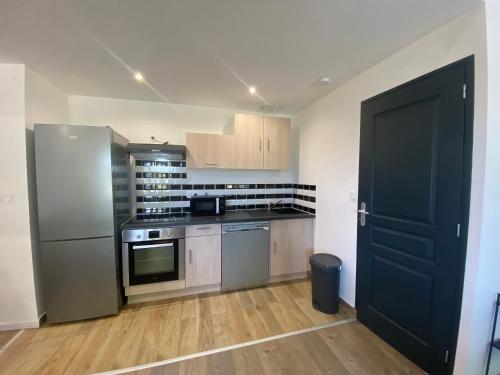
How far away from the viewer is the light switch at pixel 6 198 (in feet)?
6.31

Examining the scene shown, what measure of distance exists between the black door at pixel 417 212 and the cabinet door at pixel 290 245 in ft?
2.92

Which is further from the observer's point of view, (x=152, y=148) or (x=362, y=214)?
(x=152, y=148)

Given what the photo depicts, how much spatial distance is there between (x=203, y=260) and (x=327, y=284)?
1.42m

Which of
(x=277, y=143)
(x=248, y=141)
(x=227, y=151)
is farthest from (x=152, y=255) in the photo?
(x=277, y=143)

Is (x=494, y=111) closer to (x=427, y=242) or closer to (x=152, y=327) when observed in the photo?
(x=427, y=242)

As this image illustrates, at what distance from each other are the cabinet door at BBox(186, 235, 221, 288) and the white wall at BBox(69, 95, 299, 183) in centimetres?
94

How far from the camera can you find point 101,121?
272 cm

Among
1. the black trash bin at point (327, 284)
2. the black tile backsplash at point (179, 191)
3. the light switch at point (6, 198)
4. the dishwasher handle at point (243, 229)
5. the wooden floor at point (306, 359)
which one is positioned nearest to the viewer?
the wooden floor at point (306, 359)

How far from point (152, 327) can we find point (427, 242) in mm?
2484

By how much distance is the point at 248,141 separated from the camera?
9.59 ft

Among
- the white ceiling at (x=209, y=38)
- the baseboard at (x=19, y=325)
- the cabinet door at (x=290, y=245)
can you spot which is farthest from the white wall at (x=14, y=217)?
the cabinet door at (x=290, y=245)

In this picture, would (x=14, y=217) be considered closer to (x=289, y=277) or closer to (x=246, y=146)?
(x=246, y=146)

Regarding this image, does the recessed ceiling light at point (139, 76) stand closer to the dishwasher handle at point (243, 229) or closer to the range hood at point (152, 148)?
the range hood at point (152, 148)

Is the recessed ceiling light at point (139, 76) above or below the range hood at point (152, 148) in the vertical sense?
above
